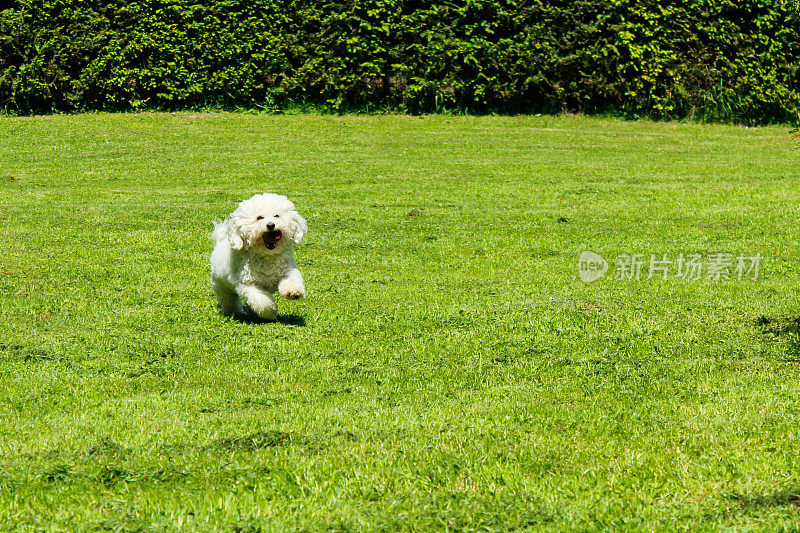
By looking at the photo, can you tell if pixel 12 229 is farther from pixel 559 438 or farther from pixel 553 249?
pixel 559 438

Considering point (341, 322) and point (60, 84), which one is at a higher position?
point (60, 84)

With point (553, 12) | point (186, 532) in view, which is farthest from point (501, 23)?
point (186, 532)

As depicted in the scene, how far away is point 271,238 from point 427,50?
13620 mm

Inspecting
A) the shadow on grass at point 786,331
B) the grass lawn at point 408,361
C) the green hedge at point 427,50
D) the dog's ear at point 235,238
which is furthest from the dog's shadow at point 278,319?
the green hedge at point 427,50

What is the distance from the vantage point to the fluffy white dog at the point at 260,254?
26.3 ft

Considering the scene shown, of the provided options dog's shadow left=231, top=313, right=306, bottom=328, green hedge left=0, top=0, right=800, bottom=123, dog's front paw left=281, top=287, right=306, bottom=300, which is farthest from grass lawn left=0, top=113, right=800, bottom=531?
green hedge left=0, top=0, right=800, bottom=123

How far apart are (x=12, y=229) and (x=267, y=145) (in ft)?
22.8

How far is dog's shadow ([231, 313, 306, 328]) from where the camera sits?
823cm

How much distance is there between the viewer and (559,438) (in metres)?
5.29

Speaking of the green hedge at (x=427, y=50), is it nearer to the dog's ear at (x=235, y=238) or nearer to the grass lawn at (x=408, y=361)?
the grass lawn at (x=408, y=361)

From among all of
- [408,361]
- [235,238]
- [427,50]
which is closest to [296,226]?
[235,238]

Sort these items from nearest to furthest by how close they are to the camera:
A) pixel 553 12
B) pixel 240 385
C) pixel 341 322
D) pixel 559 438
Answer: pixel 559 438 → pixel 240 385 → pixel 341 322 → pixel 553 12

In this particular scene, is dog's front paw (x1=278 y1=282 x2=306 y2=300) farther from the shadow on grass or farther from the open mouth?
the shadow on grass

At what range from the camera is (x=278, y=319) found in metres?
8.43
